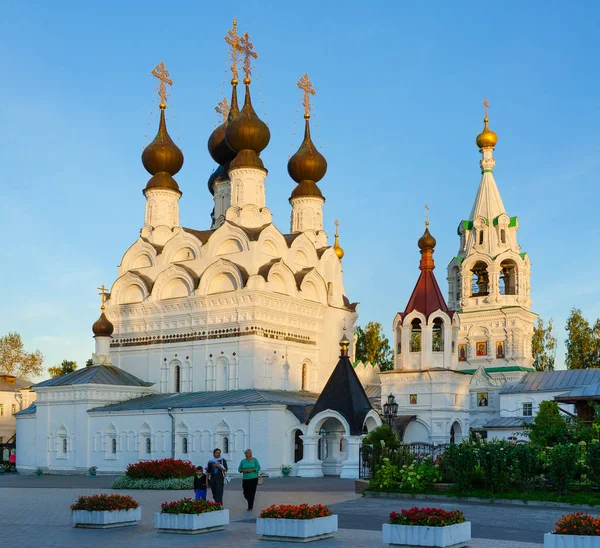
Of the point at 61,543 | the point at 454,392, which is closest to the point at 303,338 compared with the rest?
the point at 454,392

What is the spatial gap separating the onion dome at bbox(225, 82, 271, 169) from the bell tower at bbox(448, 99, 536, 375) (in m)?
10.6

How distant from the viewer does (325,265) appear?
35188 millimetres

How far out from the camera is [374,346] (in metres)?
52.4

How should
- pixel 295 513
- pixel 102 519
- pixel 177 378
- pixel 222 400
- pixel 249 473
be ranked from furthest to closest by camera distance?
pixel 177 378 → pixel 222 400 → pixel 249 473 → pixel 102 519 → pixel 295 513

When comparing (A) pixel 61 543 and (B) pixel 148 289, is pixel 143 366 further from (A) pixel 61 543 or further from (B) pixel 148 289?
(A) pixel 61 543

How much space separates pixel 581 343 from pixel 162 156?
2486 centimetres

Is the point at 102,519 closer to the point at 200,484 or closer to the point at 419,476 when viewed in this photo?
the point at 200,484

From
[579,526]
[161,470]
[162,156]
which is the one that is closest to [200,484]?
[161,470]

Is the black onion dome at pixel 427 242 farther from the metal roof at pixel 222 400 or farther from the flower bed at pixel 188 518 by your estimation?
the flower bed at pixel 188 518

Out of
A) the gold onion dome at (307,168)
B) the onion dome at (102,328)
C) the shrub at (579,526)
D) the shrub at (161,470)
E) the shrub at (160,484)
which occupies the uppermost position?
the gold onion dome at (307,168)

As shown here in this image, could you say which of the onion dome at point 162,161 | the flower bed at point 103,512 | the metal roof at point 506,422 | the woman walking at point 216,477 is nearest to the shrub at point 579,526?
→ the flower bed at point 103,512

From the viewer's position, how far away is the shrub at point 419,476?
15.9 meters

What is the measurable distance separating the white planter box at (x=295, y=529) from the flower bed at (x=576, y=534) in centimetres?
284

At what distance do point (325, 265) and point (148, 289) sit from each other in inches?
281
